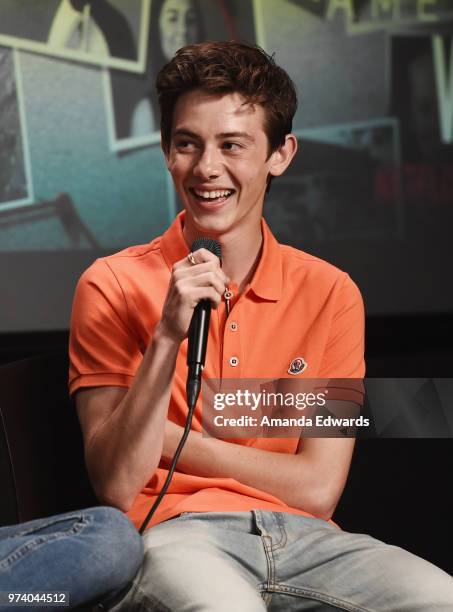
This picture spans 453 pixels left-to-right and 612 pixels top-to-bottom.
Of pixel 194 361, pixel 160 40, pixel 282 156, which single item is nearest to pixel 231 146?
pixel 282 156

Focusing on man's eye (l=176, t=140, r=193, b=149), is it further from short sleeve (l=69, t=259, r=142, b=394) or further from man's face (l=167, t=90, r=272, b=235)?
short sleeve (l=69, t=259, r=142, b=394)

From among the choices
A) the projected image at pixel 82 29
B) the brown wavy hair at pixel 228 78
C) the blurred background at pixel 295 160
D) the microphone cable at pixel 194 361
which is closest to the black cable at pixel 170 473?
the microphone cable at pixel 194 361

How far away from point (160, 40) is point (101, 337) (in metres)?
1.59

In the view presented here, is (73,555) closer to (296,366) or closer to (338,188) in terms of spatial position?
(296,366)

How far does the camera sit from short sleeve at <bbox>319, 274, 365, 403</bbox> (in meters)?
2.00

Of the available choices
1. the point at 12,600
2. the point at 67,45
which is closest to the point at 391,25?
the point at 67,45

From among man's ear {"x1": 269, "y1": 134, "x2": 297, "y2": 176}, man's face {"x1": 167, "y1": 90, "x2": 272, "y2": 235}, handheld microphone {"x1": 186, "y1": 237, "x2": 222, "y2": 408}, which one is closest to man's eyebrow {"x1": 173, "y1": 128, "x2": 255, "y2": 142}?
man's face {"x1": 167, "y1": 90, "x2": 272, "y2": 235}

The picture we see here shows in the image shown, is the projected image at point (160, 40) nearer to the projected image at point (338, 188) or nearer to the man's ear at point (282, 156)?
the projected image at point (338, 188)

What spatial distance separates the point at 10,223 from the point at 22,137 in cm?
27

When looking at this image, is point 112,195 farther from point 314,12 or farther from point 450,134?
point 450,134

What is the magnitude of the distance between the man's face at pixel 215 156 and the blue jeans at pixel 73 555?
0.65m

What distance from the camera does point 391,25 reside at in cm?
330

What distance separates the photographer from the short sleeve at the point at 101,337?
1.85 metres

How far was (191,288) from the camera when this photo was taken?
162cm
